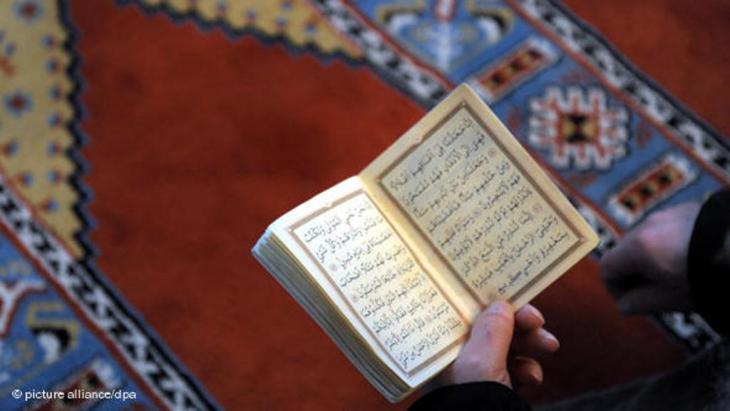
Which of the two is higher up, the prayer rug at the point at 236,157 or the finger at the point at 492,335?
the prayer rug at the point at 236,157

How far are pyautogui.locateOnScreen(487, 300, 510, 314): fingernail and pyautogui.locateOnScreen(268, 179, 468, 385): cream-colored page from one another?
30mm

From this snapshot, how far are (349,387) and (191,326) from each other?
0.80 feet

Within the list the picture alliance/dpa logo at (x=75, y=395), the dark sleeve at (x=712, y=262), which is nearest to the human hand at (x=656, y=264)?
the dark sleeve at (x=712, y=262)

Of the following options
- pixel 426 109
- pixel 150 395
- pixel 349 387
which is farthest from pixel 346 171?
pixel 150 395

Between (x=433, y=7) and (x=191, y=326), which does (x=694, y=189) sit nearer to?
(x=433, y=7)

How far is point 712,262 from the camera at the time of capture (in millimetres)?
708

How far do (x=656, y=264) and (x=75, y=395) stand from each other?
78 cm

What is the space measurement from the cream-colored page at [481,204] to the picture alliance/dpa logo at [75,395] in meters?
0.55

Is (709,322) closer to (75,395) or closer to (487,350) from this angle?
(487,350)

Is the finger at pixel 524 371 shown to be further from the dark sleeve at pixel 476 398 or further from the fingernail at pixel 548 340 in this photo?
the dark sleeve at pixel 476 398

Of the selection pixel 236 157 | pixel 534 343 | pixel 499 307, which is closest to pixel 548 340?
pixel 534 343

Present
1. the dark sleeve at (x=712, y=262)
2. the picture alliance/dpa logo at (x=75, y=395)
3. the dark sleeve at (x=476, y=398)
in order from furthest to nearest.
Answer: the picture alliance/dpa logo at (x=75, y=395) < the dark sleeve at (x=712, y=262) < the dark sleeve at (x=476, y=398)

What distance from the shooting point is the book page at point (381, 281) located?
63 cm

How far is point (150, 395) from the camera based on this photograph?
3.32ft
